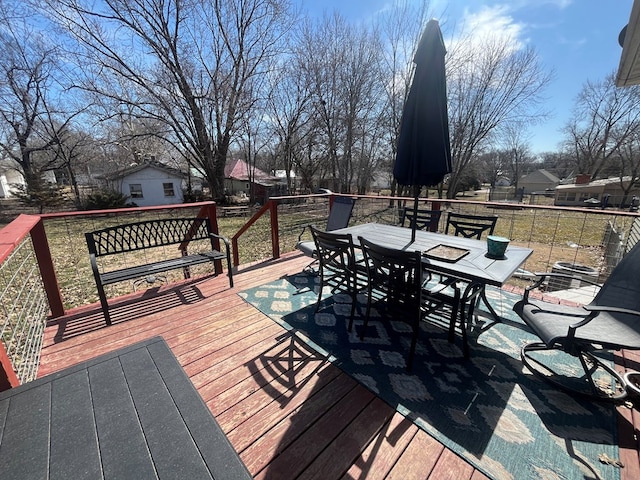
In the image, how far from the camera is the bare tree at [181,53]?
1174cm

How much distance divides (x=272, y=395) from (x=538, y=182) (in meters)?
54.3

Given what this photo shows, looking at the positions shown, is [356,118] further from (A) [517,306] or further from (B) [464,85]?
(A) [517,306]

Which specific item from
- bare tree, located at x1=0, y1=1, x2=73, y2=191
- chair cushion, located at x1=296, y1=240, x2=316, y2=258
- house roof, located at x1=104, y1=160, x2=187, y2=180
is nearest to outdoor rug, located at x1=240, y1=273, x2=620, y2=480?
chair cushion, located at x1=296, y1=240, x2=316, y2=258

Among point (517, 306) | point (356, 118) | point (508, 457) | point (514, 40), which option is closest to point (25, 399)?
point (508, 457)

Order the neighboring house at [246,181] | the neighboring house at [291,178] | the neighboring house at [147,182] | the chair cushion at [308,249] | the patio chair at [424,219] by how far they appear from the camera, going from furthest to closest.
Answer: the neighboring house at [246,181]
the neighboring house at [291,178]
the neighboring house at [147,182]
the patio chair at [424,219]
the chair cushion at [308,249]

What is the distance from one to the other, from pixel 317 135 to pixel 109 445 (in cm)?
1775

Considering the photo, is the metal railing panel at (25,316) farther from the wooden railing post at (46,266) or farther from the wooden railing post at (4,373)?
the wooden railing post at (4,373)

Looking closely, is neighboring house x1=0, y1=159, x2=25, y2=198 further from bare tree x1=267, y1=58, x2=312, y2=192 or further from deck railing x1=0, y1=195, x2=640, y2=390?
deck railing x1=0, y1=195, x2=640, y2=390

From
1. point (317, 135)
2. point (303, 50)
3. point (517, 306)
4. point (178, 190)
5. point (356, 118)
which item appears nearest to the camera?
point (517, 306)

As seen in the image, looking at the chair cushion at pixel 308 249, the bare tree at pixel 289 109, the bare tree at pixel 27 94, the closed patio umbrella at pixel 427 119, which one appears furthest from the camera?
the bare tree at pixel 289 109

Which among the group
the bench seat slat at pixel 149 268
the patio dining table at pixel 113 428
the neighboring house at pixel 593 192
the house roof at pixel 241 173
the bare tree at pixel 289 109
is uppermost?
the bare tree at pixel 289 109

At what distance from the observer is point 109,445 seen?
2.81ft

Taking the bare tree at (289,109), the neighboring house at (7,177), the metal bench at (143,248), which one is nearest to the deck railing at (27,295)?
the metal bench at (143,248)

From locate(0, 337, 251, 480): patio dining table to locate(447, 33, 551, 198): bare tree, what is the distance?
53.1ft
